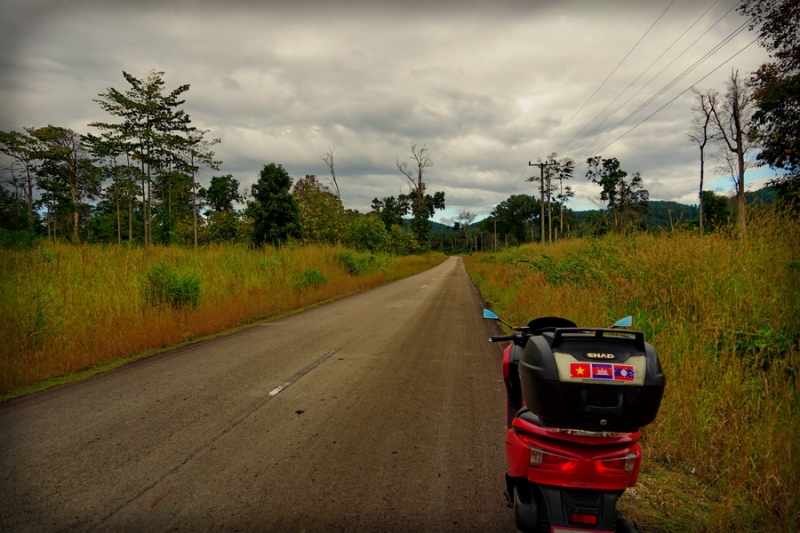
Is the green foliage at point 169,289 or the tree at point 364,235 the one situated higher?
the tree at point 364,235

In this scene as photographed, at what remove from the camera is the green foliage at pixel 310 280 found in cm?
1727

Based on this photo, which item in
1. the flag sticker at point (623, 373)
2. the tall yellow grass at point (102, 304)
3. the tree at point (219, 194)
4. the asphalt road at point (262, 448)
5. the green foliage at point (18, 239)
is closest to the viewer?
the flag sticker at point (623, 373)

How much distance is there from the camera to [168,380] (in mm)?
5879

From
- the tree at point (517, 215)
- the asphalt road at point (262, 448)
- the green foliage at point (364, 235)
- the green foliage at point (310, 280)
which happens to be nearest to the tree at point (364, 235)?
the green foliage at point (364, 235)

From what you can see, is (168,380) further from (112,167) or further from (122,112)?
(112,167)

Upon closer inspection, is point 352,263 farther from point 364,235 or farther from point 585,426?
point 585,426

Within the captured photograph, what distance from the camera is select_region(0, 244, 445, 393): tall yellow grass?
22.1 feet

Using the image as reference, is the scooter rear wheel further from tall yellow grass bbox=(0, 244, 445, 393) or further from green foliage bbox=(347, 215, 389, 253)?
green foliage bbox=(347, 215, 389, 253)

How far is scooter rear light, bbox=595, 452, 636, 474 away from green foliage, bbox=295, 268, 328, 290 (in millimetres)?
15615

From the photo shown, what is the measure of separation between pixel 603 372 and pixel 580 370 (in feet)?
0.35

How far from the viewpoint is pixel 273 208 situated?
27094mm

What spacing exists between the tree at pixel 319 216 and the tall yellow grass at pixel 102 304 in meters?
17.0

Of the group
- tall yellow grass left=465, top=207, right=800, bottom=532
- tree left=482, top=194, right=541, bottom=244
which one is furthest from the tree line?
tree left=482, top=194, right=541, bottom=244

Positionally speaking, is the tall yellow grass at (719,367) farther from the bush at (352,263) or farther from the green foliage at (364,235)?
the green foliage at (364,235)
